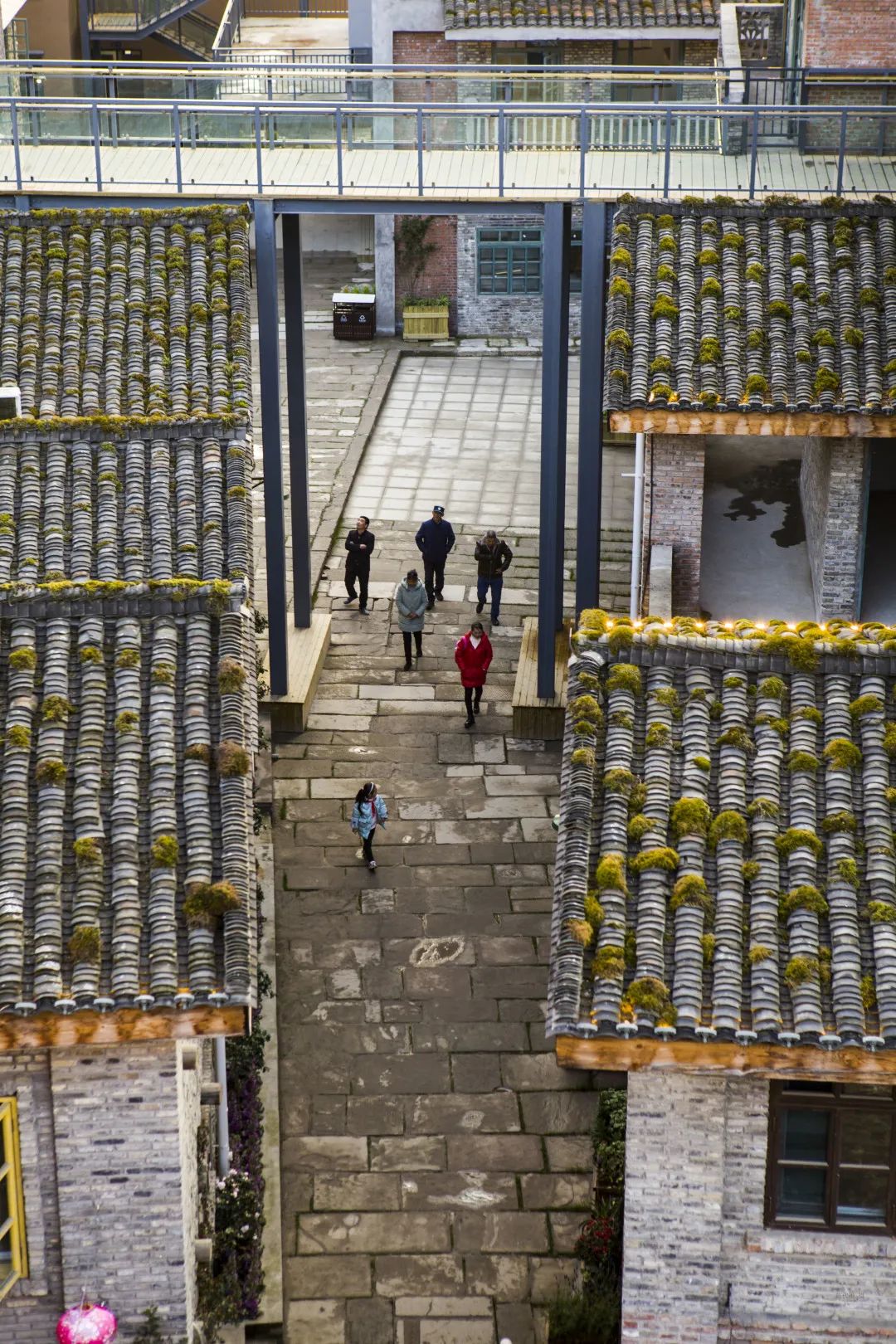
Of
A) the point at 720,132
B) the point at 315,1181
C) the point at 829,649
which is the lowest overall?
the point at 315,1181

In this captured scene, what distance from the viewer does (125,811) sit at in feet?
40.0

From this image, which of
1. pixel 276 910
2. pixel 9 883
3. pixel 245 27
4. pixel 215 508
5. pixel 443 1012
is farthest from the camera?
pixel 245 27

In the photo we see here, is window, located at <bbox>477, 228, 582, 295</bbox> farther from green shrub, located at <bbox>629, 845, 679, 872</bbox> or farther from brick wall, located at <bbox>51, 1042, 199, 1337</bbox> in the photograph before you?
brick wall, located at <bbox>51, 1042, 199, 1337</bbox>

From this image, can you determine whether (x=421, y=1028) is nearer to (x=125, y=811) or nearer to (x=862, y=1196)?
(x=862, y=1196)

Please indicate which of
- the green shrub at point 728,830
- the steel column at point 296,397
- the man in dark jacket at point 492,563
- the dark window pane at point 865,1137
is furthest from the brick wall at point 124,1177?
the man in dark jacket at point 492,563

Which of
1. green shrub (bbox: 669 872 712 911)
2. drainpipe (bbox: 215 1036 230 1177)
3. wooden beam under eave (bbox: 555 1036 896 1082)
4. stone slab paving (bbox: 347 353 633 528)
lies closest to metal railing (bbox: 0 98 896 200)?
stone slab paving (bbox: 347 353 633 528)

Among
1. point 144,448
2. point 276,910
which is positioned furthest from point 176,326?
point 276,910

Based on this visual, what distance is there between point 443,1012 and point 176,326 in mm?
7364

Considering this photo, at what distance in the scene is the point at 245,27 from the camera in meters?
45.9

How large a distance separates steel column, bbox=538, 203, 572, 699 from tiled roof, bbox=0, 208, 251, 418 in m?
3.28

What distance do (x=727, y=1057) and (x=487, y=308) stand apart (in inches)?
1119

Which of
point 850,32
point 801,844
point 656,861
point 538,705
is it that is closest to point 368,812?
point 538,705

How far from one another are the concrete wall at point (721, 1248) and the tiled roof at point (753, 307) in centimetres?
849

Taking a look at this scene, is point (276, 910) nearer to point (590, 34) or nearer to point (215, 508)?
point (215, 508)
